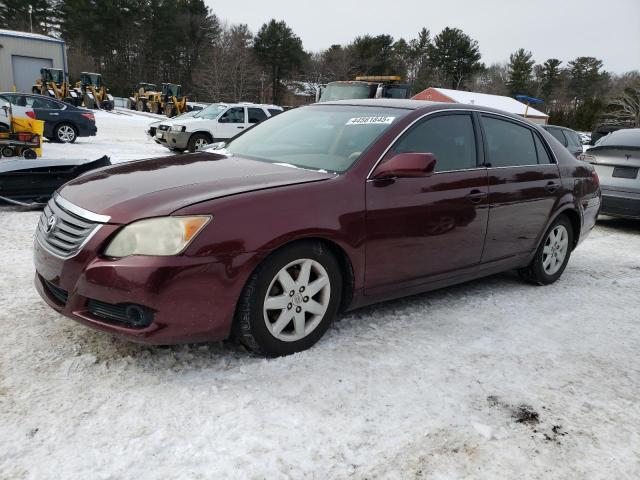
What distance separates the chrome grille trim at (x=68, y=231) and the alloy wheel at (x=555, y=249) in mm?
3759

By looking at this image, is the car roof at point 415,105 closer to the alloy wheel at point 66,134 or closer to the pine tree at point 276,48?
the alloy wheel at point 66,134

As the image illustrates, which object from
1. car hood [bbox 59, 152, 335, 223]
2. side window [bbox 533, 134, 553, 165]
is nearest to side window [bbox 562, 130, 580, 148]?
side window [bbox 533, 134, 553, 165]

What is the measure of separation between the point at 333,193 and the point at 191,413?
1392 millimetres

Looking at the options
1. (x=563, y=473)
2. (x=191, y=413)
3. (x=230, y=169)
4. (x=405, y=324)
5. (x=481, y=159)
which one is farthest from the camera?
(x=481, y=159)

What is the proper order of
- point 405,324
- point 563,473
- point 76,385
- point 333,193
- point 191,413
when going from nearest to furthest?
point 563,473
point 191,413
point 76,385
point 333,193
point 405,324

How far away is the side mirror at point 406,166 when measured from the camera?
10.0 feet

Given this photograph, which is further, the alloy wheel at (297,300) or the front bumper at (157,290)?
the alloy wheel at (297,300)

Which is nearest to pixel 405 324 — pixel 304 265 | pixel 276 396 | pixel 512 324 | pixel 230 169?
pixel 512 324

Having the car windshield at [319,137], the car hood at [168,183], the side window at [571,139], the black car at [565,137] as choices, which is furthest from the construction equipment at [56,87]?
the car hood at [168,183]

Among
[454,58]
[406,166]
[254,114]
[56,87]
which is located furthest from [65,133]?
[454,58]

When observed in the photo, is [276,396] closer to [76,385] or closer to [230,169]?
[76,385]

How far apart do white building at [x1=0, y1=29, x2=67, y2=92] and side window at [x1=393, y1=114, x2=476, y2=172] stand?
3935 centimetres

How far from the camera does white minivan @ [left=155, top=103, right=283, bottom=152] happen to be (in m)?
13.9

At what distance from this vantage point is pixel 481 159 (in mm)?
3818
